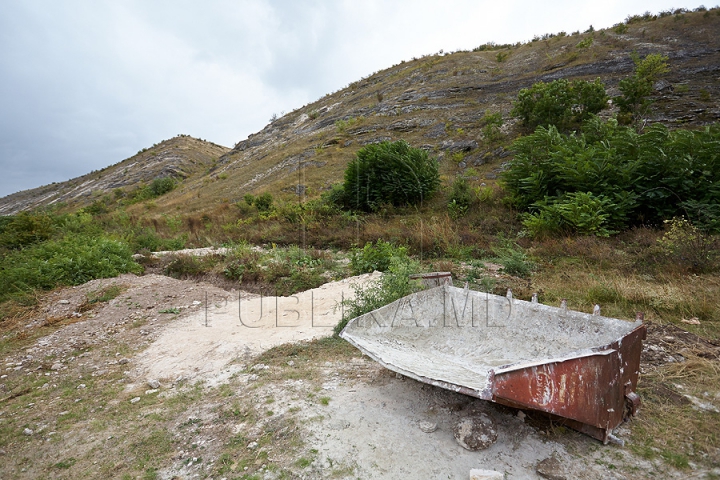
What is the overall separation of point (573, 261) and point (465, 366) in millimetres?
4471

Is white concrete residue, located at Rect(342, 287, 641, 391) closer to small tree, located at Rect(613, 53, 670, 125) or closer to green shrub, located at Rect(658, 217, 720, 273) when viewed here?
green shrub, located at Rect(658, 217, 720, 273)

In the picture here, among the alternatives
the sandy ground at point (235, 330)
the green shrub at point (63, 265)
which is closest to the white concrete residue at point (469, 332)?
the sandy ground at point (235, 330)

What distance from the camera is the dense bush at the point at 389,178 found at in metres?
12.7

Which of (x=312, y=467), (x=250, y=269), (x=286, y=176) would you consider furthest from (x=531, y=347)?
(x=286, y=176)

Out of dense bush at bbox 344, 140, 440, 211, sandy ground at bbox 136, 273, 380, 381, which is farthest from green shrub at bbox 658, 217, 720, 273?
dense bush at bbox 344, 140, 440, 211

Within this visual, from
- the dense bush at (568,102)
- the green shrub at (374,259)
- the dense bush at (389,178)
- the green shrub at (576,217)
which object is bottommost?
the green shrub at (374,259)

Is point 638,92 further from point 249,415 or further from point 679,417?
point 249,415

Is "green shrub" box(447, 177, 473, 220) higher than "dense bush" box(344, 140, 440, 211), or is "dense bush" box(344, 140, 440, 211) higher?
"dense bush" box(344, 140, 440, 211)

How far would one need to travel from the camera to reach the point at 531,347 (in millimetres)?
3275

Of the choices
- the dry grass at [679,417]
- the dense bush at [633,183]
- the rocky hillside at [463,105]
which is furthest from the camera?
the rocky hillside at [463,105]

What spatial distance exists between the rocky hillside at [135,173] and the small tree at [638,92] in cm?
2976

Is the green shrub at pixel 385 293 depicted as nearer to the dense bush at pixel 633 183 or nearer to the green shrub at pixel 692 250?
the green shrub at pixel 692 250

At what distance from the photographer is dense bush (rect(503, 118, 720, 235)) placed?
7.05 m

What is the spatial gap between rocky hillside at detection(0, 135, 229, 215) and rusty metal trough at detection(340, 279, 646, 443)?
31640 millimetres
